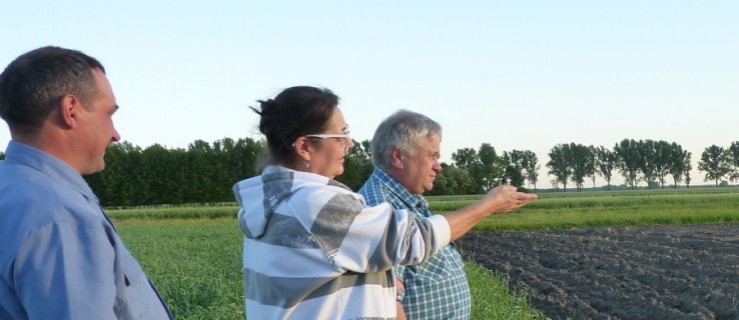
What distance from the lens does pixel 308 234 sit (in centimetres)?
228

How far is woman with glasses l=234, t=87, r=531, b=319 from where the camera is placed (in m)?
2.27

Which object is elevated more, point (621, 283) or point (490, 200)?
point (490, 200)

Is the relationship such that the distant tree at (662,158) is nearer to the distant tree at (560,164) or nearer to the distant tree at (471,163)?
the distant tree at (560,164)

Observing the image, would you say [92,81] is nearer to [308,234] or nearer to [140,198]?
[308,234]

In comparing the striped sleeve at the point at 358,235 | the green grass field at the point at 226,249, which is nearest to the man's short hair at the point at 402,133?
the striped sleeve at the point at 358,235

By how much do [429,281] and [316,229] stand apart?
86 centimetres

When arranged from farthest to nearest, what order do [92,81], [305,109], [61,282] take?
[305,109] → [92,81] → [61,282]

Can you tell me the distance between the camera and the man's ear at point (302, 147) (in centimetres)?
250

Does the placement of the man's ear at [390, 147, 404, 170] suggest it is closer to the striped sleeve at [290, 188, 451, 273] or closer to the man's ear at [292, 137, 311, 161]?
the man's ear at [292, 137, 311, 161]

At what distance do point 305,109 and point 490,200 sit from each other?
0.69m

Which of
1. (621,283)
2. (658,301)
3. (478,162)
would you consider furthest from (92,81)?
(478,162)

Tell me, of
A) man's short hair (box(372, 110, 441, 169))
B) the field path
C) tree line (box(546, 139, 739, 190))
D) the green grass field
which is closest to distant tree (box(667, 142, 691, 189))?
tree line (box(546, 139, 739, 190))

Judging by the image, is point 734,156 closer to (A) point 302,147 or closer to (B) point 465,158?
(B) point 465,158

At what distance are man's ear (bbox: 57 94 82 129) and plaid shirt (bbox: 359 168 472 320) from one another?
133cm
